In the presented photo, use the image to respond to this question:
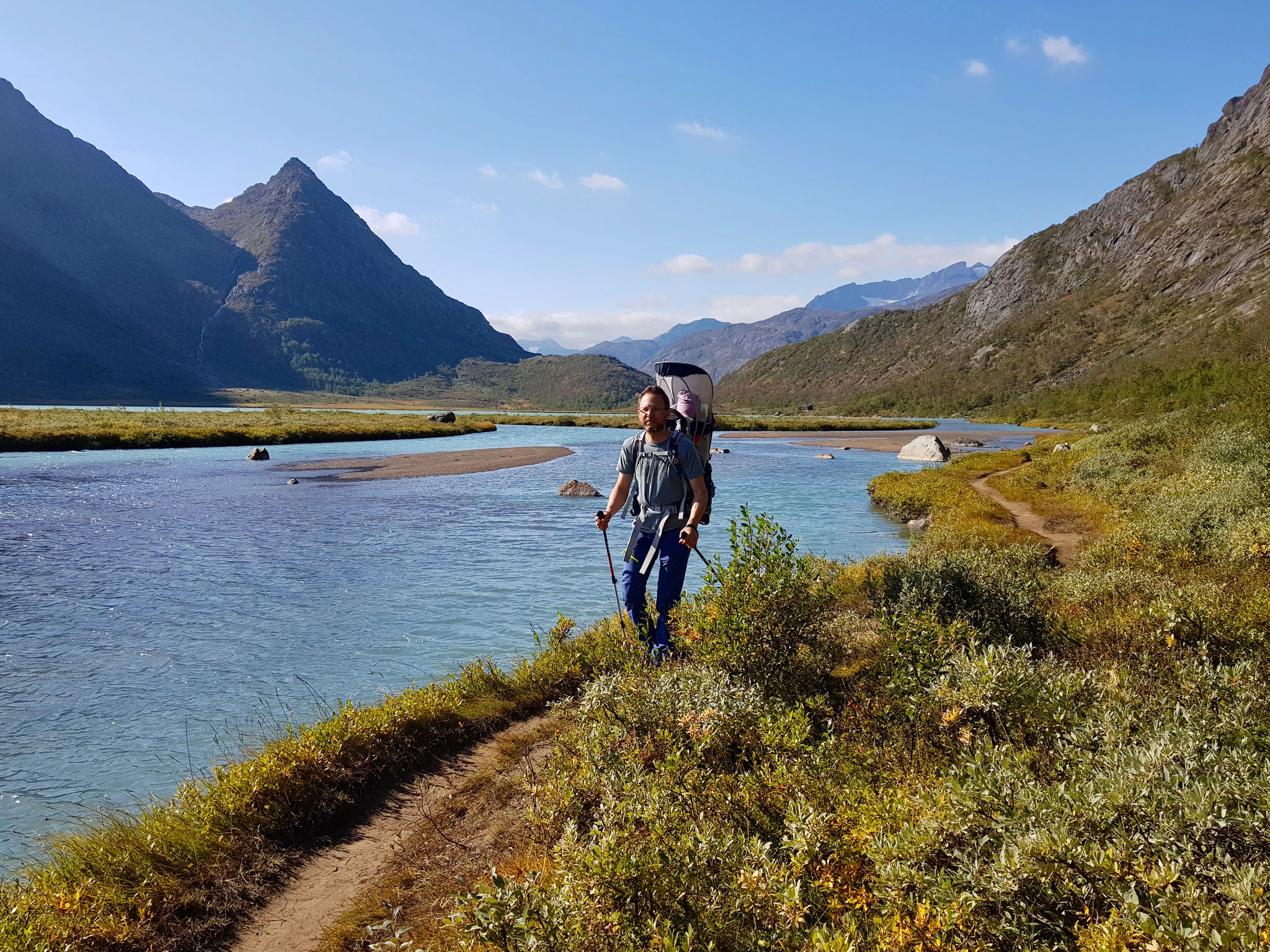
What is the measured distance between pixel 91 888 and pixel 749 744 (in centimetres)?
501

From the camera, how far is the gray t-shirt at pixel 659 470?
25.6 ft

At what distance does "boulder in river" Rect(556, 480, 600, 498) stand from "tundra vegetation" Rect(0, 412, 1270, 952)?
22336 millimetres

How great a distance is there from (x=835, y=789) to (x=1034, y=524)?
19.9 m

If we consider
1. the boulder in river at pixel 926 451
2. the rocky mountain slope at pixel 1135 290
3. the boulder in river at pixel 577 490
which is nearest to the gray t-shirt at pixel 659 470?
the boulder in river at pixel 577 490

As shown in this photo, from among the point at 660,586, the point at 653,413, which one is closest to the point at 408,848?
the point at 660,586

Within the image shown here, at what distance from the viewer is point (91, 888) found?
480 centimetres

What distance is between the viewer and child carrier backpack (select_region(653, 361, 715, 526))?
8.55 m

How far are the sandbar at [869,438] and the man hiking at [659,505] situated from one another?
178 ft

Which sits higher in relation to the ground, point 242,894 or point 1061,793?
point 1061,793

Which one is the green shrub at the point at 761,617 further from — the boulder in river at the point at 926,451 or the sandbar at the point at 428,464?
Result: the boulder in river at the point at 926,451

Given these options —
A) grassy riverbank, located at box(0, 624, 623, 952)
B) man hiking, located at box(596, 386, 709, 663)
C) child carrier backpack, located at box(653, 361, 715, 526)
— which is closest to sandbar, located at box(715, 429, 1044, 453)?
child carrier backpack, located at box(653, 361, 715, 526)

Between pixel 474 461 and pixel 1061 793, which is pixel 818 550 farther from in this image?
pixel 474 461

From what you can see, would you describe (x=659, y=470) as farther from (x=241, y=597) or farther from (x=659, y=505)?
(x=241, y=597)

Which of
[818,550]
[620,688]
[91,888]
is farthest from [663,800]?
[818,550]
